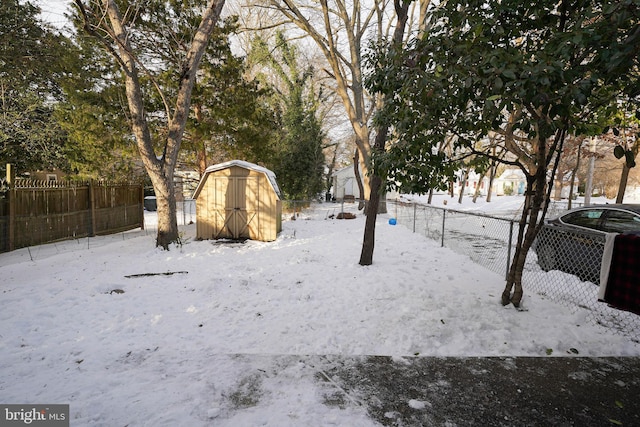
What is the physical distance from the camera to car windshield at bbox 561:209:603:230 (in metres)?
5.91

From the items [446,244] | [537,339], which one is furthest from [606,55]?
[446,244]

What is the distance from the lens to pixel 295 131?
19734 millimetres

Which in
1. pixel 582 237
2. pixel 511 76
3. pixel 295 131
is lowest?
pixel 582 237

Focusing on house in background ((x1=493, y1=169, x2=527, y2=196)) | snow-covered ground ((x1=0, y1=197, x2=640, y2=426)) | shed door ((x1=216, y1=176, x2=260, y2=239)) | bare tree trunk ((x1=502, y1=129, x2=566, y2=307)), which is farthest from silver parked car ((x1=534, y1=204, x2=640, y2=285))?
house in background ((x1=493, y1=169, x2=527, y2=196))

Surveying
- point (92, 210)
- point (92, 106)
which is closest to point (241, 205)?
point (92, 210)

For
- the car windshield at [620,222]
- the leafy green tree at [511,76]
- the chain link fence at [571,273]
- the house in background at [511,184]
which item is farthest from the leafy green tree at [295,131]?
the house in background at [511,184]

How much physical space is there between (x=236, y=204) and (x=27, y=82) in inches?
334

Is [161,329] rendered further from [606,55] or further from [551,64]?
[606,55]

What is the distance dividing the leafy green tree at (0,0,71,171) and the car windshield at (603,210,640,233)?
552 inches

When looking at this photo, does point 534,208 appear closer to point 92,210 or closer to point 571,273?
point 571,273

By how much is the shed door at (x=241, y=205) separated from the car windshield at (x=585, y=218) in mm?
8200

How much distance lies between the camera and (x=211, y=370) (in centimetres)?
313

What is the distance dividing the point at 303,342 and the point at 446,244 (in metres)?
7.21

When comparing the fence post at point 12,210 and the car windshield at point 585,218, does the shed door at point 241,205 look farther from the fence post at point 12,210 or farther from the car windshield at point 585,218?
the car windshield at point 585,218
